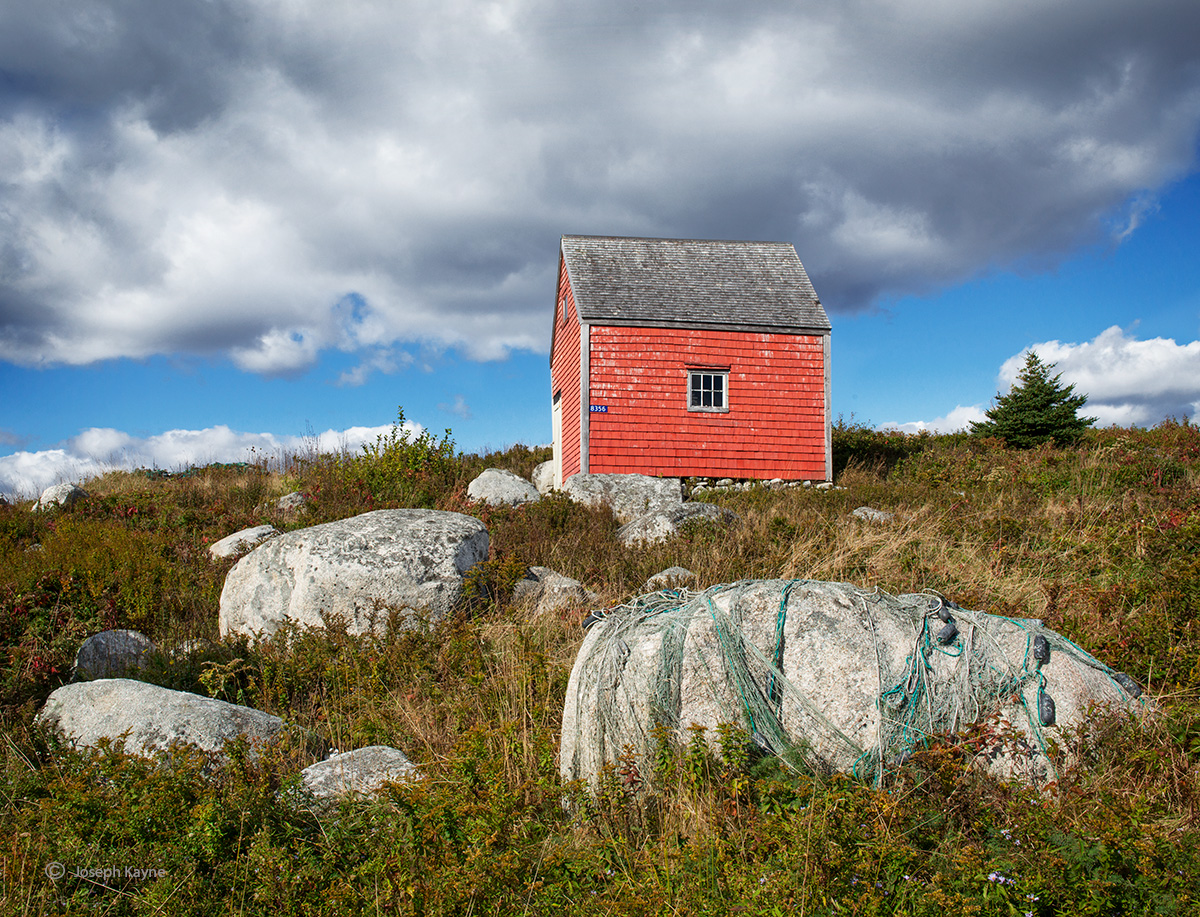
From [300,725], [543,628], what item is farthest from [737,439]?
[300,725]

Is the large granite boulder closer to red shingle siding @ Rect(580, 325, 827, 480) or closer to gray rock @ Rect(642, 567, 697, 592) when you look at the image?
red shingle siding @ Rect(580, 325, 827, 480)

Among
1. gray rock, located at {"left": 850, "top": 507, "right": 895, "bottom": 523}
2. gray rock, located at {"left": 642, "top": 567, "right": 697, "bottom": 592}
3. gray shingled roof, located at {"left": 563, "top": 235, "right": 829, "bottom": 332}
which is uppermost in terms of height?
gray shingled roof, located at {"left": 563, "top": 235, "right": 829, "bottom": 332}

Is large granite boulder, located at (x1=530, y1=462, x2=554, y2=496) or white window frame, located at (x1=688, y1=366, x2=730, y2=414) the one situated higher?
white window frame, located at (x1=688, y1=366, x2=730, y2=414)

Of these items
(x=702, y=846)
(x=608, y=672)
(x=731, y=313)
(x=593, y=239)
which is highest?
(x=593, y=239)

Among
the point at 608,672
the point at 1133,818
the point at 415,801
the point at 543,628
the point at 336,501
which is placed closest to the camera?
the point at 1133,818

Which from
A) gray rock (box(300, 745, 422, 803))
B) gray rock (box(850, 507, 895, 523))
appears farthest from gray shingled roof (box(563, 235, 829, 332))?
gray rock (box(300, 745, 422, 803))

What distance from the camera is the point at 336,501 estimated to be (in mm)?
10867

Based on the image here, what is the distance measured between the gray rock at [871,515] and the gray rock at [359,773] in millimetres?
7180

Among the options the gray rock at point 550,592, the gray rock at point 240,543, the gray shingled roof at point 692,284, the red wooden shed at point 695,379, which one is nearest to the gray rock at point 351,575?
the gray rock at point 550,592

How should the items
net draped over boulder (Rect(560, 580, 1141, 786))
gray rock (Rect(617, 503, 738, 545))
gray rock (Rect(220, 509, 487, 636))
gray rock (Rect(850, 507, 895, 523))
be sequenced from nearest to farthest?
net draped over boulder (Rect(560, 580, 1141, 786)) → gray rock (Rect(220, 509, 487, 636)) → gray rock (Rect(617, 503, 738, 545)) → gray rock (Rect(850, 507, 895, 523))

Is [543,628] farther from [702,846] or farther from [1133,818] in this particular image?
[1133,818]

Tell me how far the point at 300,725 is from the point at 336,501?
6.37m

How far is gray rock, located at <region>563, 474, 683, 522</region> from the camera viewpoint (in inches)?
513

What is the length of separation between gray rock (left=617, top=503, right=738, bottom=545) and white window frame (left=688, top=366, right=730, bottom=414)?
703 centimetres
